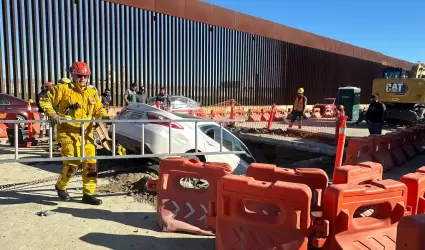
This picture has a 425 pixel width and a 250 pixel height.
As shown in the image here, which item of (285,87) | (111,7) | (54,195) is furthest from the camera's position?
(285,87)

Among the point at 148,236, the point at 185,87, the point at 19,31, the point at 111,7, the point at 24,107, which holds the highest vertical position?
the point at 111,7

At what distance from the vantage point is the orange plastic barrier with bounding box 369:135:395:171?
24.6ft

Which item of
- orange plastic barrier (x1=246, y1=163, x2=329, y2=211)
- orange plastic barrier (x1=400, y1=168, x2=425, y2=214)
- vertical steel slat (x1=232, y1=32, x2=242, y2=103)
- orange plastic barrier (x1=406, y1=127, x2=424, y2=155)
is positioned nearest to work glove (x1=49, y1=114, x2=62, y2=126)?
orange plastic barrier (x1=246, y1=163, x2=329, y2=211)

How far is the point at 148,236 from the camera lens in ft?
11.9

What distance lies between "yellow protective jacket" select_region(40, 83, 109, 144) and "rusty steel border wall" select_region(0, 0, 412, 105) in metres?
10.4

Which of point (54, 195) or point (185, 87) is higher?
point (185, 87)

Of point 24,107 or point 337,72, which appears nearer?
point 24,107

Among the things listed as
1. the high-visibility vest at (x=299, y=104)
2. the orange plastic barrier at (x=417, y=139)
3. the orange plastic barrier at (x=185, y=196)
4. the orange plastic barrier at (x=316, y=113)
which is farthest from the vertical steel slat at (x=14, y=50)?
the orange plastic barrier at (x=316, y=113)

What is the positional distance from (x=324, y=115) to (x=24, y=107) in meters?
16.2

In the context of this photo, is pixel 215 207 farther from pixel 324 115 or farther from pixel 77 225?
pixel 324 115

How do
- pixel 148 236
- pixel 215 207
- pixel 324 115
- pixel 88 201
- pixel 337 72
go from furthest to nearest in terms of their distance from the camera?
pixel 337 72
pixel 324 115
pixel 88 201
pixel 148 236
pixel 215 207

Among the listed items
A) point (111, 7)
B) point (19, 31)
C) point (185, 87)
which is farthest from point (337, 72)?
point (19, 31)

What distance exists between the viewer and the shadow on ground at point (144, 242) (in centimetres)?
340

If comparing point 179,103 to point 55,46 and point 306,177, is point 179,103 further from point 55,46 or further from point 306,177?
point 306,177
